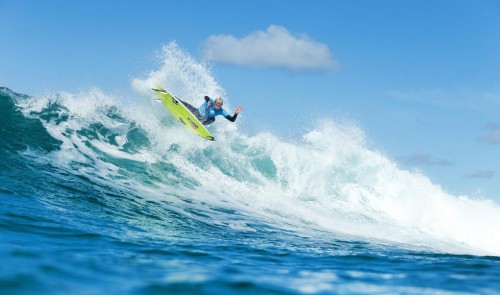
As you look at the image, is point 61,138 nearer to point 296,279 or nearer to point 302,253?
point 302,253

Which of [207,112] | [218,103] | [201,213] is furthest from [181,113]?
[201,213]

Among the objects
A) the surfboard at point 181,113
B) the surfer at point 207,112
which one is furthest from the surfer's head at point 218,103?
the surfboard at point 181,113

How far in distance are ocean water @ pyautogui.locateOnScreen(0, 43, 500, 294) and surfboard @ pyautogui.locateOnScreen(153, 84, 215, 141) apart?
0.70 m

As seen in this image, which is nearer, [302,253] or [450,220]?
[302,253]

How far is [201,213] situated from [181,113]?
6733 millimetres

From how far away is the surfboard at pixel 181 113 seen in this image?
49.5ft

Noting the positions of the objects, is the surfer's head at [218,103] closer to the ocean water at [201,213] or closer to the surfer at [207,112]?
the surfer at [207,112]

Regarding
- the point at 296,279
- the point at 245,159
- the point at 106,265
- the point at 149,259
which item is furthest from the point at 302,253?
the point at 245,159

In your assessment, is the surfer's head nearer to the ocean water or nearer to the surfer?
the surfer

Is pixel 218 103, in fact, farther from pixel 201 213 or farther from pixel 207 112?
pixel 201 213

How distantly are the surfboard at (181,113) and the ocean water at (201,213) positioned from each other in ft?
2.30

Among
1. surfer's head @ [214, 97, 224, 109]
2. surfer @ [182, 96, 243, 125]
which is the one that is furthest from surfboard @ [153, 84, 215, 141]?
surfer's head @ [214, 97, 224, 109]

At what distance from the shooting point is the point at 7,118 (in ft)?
41.5

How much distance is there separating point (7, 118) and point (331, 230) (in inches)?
359
